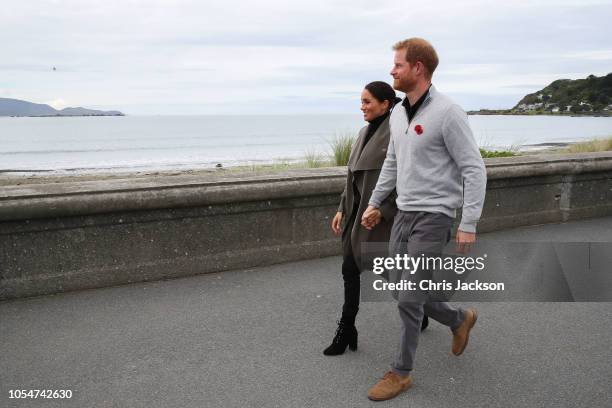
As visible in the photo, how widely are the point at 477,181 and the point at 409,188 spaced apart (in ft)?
1.23

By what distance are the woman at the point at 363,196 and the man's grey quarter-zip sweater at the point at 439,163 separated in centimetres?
34

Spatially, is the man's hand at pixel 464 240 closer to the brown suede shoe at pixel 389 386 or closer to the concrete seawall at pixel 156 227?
the brown suede shoe at pixel 389 386

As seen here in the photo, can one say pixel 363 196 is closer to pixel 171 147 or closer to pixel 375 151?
pixel 375 151

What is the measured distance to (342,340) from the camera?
3916mm

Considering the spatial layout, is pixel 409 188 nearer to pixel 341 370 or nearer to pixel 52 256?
pixel 341 370

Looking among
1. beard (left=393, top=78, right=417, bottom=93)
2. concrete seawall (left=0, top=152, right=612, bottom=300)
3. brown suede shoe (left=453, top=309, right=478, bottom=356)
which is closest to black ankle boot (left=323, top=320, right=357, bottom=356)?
brown suede shoe (left=453, top=309, right=478, bottom=356)

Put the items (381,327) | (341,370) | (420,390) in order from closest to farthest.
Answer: (420,390) → (341,370) → (381,327)

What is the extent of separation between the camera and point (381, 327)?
14.5 ft

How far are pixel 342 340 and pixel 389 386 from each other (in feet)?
2.14

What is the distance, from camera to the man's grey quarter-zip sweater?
10.4 feet

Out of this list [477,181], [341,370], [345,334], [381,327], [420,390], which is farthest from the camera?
[381,327]

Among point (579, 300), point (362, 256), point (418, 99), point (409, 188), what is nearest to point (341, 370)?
point (362, 256)

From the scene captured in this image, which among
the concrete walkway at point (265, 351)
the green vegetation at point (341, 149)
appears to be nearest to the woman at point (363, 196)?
the concrete walkway at point (265, 351)

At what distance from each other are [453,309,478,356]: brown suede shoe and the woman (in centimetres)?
65
